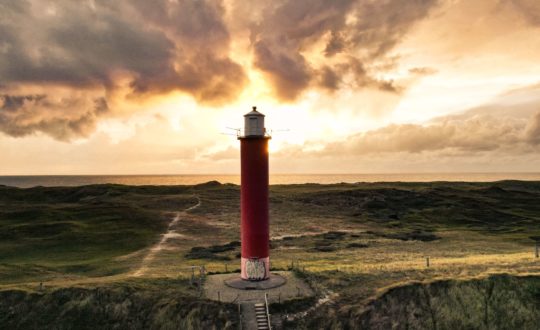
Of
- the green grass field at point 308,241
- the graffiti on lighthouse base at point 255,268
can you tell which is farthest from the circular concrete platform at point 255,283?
the green grass field at point 308,241

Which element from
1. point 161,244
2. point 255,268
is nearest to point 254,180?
point 255,268

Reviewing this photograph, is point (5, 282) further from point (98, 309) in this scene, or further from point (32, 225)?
point (32, 225)

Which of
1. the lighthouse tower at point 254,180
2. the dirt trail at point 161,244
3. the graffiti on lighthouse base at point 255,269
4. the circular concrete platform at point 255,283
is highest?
the lighthouse tower at point 254,180

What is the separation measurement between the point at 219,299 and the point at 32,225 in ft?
174

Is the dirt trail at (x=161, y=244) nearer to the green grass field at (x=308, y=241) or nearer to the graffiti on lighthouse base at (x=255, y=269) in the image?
the green grass field at (x=308, y=241)

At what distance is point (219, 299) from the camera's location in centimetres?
2889

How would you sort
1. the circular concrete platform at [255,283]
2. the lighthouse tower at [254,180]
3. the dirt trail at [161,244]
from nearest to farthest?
the lighthouse tower at [254,180]
the circular concrete platform at [255,283]
the dirt trail at [161,244]

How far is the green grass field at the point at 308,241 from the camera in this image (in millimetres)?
32594

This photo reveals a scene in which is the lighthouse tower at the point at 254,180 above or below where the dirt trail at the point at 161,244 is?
above

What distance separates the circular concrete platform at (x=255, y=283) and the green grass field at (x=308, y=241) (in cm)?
266

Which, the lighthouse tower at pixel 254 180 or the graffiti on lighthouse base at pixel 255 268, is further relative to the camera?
the graffiti on lighthouse base at pixel 255 268

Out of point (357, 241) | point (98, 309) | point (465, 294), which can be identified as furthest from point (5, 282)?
point (357, 241)

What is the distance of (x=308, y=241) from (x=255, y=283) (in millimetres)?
32850

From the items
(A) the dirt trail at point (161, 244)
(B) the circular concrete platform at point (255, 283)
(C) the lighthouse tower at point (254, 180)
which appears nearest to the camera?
(C) the lighthouse tower at point (254, 180)
